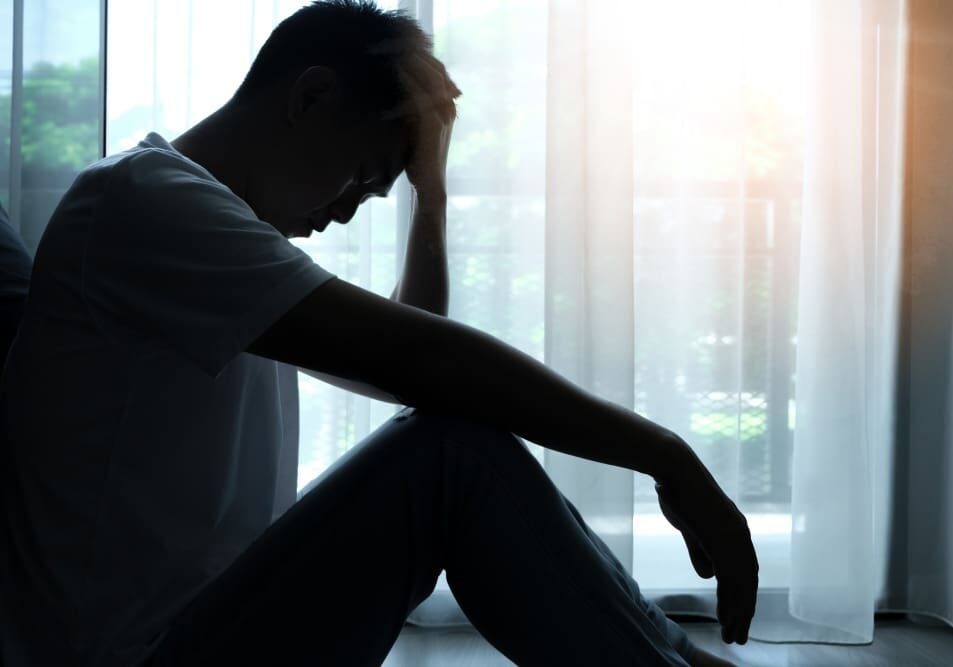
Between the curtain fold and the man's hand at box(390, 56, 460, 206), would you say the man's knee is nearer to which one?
the man's hand at box(390, 56, 460, 206)

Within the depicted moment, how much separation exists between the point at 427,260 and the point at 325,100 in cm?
30

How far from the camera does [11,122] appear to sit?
1.46 meters

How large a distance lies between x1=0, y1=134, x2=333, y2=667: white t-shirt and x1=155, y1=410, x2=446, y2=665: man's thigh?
0.07 metres

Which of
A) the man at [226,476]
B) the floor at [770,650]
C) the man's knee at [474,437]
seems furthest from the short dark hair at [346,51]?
the floor at [770,650]

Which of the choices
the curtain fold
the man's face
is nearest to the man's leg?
the man's face

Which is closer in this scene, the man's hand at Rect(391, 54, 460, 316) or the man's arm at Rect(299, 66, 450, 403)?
the man's hand at Rect(391, 54, 460, 316)

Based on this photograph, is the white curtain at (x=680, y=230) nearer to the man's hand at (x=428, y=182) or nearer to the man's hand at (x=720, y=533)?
the man's hand at (x=428, y=182)

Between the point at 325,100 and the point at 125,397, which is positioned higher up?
the point at 325,100

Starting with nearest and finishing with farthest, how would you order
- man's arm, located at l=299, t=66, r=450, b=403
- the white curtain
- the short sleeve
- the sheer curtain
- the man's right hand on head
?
the short sleeve < the man's right hand on head < man's arm, located at l=299, t=66, r=450, b=403 < the sheer curtain < the white curtain

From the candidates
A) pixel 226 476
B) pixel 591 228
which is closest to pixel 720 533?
pixel 226 476

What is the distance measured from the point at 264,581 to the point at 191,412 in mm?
169

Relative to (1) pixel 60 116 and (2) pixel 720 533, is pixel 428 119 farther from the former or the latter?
(1) pixel 60 116

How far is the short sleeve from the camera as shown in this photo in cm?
65

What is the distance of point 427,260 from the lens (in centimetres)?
114
